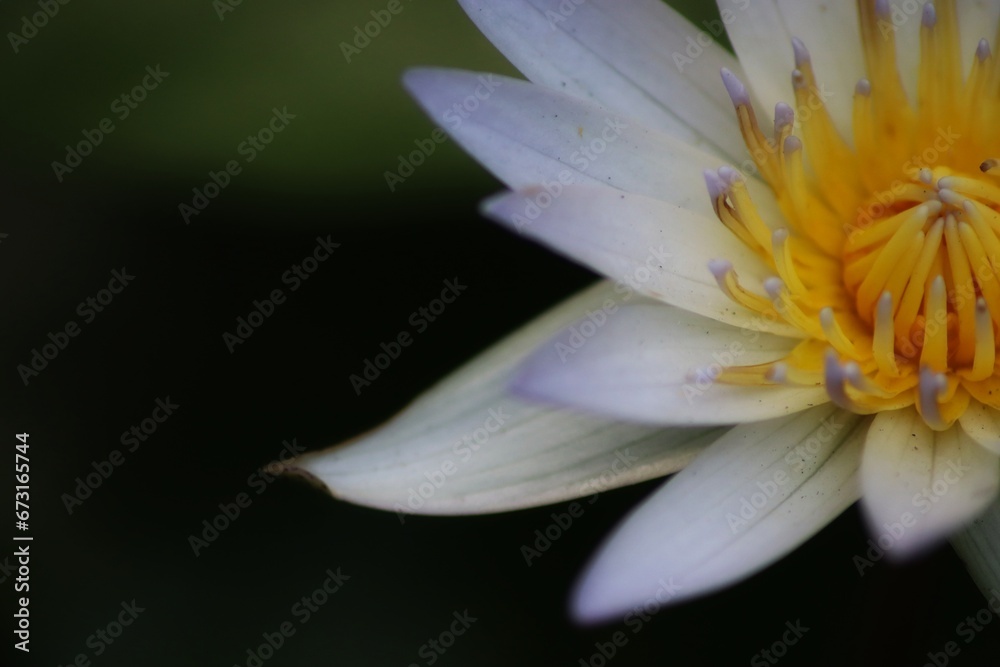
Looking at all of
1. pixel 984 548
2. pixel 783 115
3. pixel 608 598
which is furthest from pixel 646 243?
pixel 984 548

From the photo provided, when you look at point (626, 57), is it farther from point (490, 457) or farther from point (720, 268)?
point (490, 457)

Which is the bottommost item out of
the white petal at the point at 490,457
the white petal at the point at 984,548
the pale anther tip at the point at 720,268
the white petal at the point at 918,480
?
the white petal at the point at 984,548

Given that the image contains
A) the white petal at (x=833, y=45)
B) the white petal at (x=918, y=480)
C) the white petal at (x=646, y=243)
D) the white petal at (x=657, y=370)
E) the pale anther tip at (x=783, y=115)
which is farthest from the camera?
the white petal at (x=833, y=45)

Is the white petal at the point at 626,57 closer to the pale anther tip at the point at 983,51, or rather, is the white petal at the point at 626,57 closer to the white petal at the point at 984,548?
the pale anther tip at the point at 983,51

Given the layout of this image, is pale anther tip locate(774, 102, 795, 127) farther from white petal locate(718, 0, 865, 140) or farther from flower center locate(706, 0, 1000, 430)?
white petal locate(718, 0, 865, 140)

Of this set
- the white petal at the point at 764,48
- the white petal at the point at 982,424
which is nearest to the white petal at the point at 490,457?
the white petal at the point at 982,424

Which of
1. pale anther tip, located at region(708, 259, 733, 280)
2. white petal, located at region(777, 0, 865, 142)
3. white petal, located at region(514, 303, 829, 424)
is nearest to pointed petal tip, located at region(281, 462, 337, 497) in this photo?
white petal, located at region(514, 303, 829, 424)
